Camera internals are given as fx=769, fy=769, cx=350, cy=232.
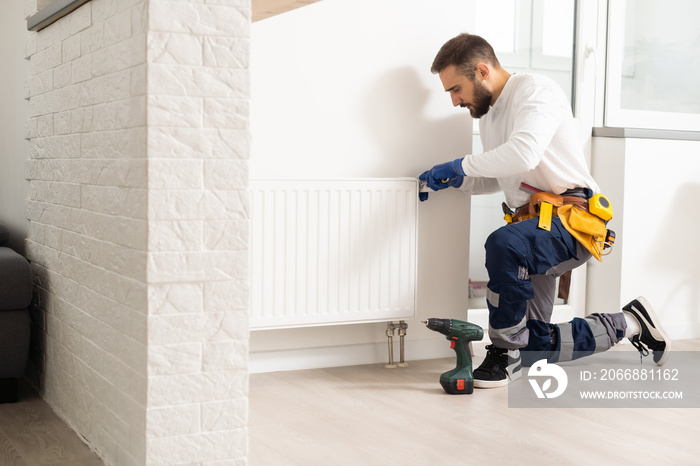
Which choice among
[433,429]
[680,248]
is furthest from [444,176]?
[680,248]

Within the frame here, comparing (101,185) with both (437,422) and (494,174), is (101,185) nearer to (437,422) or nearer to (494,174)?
(437,422)

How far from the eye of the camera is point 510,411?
2324mm

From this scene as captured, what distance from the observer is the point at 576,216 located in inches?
105

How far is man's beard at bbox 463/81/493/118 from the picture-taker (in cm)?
277

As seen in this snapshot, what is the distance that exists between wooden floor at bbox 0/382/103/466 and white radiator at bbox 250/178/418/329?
73cm

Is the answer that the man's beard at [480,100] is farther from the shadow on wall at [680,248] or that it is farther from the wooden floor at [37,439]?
the wooden floor at [37,439]

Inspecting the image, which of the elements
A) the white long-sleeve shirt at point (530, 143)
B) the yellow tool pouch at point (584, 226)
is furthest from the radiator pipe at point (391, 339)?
the yellow tool pouch at point (584, 226)

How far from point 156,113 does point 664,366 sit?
87.3 inches

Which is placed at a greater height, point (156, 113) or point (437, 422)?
point (156, 113)

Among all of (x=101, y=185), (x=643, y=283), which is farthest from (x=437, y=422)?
(x=643, y=283)

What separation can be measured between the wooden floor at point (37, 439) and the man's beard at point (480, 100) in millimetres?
1738

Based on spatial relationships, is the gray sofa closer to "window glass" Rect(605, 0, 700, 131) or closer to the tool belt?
the tool belt

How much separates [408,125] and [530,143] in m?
0.54

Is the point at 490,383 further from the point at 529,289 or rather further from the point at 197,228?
the point at 197,228
